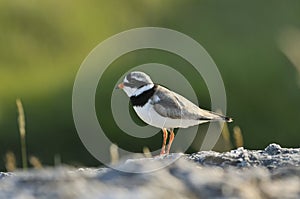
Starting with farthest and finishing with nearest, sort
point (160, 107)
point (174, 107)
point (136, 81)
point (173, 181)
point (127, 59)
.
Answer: point (127, 59) → point (136, 81) → point (174, 107) → point (160, 107) → point (173, 181)

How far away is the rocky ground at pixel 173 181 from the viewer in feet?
13.5

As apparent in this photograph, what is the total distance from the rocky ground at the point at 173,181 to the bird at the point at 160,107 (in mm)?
2014

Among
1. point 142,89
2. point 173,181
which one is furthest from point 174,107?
point 173,181

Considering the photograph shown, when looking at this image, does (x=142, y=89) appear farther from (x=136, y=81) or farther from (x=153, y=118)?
(x=153, y=118)

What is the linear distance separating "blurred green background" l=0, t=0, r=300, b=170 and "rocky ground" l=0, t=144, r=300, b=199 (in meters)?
6.68

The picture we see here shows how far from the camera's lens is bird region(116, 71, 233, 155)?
24.3 feet

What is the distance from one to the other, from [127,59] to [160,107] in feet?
29.1

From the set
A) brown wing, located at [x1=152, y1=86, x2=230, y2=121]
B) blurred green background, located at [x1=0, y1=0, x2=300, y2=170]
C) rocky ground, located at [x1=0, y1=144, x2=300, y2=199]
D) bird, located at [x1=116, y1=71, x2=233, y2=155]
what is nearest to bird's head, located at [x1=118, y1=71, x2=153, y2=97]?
bird, located at [x1=116, y1=71, x2=233, y2=155]

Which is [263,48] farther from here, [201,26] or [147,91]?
[147,91]

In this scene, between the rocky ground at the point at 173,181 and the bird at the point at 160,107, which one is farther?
the bird at the point at 160,107

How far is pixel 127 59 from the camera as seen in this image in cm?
1622

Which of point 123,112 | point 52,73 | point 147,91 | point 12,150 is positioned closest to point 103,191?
point 147,91

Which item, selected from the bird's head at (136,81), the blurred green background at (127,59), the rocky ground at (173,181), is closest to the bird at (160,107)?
the bird's head at (136,81)

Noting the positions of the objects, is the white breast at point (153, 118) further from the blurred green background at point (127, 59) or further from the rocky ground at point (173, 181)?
the blurred green background at point (127, 59)
